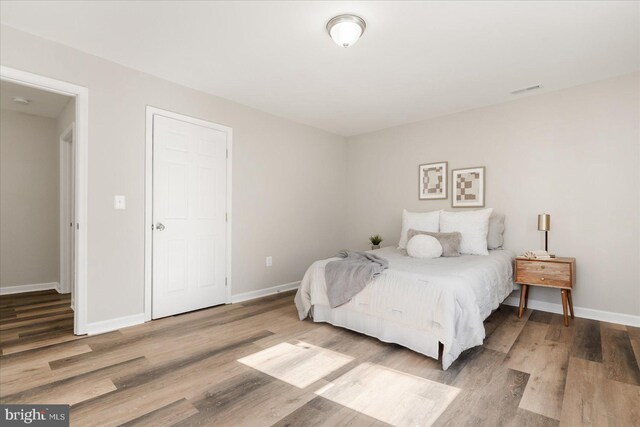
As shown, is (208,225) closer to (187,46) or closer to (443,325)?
(187,46)

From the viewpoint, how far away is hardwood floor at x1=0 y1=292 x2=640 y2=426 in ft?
5.51

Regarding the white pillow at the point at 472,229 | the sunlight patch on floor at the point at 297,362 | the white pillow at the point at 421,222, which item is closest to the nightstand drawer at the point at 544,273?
the white pillow at the point at 472,229

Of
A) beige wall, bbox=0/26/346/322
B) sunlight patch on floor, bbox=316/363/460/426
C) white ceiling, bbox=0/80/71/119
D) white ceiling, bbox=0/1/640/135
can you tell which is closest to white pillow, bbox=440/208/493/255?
white ceiling, bbox=0/1/640/135

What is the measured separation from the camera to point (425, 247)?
336cm

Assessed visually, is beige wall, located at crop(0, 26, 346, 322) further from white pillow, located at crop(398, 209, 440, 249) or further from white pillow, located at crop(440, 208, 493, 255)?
white pillow, located at crop(440, 208, 493, 255)

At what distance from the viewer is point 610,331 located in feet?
9.46

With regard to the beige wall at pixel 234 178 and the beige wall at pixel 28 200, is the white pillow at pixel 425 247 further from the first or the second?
the beige wall at pixel 28 200

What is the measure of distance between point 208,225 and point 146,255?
28.0 inches

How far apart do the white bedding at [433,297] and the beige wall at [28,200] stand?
13.0 feet

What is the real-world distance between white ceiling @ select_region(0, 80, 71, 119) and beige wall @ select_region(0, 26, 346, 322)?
0.96m

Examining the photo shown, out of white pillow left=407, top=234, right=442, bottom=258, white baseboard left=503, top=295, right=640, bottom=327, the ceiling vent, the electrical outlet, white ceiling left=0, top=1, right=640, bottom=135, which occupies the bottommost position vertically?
white baseboard left=503, top=295, right=640, bottom=327

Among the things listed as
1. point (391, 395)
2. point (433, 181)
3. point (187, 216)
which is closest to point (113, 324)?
point (187, 216)

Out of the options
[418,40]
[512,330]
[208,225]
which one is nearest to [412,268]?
[512,330]

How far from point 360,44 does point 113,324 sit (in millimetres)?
3269
